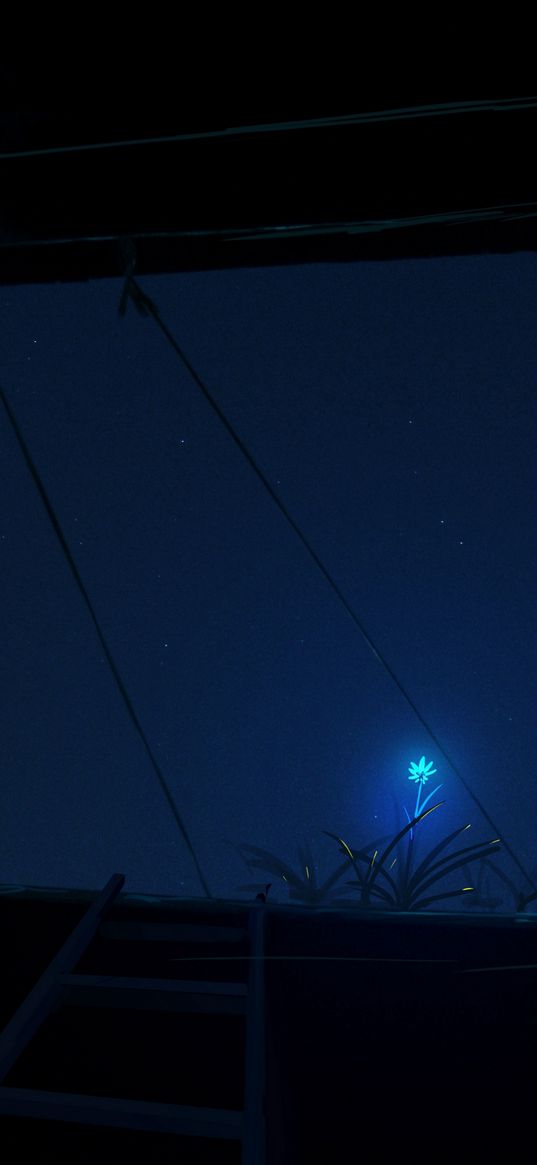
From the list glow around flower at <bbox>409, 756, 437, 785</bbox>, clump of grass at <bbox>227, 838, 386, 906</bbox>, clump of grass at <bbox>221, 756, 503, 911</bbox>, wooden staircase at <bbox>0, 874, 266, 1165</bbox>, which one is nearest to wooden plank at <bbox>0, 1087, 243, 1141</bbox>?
wooden staircase at <bbox>0, 874, 266, 1165</bbox>

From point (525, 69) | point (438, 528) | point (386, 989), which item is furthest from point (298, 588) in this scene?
point (525, 69)

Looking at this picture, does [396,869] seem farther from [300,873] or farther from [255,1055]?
[255,1055]

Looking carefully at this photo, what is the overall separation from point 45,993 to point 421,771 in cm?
162

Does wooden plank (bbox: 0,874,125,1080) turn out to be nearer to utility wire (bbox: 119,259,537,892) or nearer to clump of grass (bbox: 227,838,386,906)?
clump of grass (bbox: 227,838,386,906)

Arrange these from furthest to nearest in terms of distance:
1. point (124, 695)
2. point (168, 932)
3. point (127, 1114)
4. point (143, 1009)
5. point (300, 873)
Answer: point (124, 695) → point (300, 873) → point (168, 932) → point (143, 1009) → point (127, 1114)

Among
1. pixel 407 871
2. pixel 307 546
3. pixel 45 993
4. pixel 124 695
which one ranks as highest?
pixel 307 546

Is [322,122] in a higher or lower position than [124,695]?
higher

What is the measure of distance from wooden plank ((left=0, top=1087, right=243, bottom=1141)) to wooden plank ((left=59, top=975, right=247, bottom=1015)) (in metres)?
0.31

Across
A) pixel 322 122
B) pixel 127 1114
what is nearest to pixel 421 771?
pixel 127 1114

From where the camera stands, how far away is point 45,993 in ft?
4.26

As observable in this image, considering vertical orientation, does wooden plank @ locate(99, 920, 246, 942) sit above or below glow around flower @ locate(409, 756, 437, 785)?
above

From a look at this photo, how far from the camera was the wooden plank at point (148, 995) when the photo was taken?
1372mm

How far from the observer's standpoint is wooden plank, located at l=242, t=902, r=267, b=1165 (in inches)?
38.2

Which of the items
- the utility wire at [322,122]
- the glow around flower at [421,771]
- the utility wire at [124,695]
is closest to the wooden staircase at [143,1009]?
the utility wire at [124,695]
